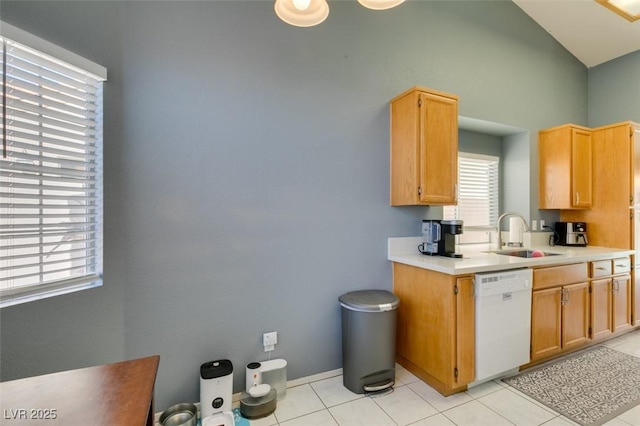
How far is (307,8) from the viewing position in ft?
4.21

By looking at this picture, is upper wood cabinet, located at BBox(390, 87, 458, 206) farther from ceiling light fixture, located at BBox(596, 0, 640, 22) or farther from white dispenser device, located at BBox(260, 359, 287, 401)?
white dispenser device, located at BBox(260, 359, 287, 401)

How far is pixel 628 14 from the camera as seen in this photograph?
6.93 feet

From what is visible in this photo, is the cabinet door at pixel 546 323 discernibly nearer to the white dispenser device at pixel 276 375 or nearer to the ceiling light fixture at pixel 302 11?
the white dispenser device at pixel 276 375

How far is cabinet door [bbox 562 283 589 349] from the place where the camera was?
252 centimetres

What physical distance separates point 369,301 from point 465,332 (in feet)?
2.27

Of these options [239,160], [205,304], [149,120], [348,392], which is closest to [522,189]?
[348,392]

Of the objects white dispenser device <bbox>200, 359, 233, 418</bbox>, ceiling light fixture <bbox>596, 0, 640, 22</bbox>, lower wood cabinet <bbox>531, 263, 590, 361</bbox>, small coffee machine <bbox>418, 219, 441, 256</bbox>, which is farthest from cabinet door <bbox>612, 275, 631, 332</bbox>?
white dispenser device <bbox>200, 359, 233, 418</bbox>

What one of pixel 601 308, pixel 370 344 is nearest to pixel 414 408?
pixel 370 344

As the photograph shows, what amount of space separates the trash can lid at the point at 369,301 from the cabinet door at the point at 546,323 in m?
1.19

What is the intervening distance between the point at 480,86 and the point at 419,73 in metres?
0.82

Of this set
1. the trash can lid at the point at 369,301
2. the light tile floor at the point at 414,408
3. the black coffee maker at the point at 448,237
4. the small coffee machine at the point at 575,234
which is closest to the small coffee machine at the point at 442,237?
the black coffee maker at the point at 448,237

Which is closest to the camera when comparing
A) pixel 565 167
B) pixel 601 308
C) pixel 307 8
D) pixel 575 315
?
pixel 307 8

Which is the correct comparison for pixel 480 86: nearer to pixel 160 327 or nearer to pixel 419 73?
pixel 419 73

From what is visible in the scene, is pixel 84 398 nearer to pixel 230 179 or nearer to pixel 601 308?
pixel 230 179
